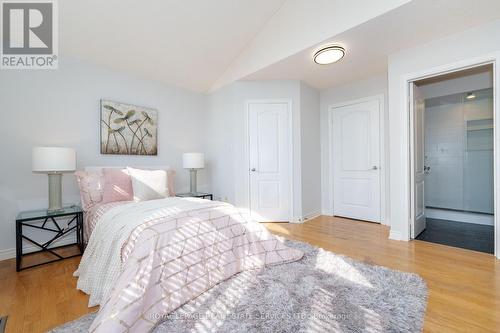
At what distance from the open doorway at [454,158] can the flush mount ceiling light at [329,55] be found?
41.0 inches

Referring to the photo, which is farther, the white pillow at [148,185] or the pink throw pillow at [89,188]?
the white pillow at [148,185]

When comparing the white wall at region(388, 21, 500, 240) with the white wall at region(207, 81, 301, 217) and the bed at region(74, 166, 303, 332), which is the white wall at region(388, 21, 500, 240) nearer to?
the white wall at region(207, 81, 301, 217)

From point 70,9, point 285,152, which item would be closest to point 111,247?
point 70,9

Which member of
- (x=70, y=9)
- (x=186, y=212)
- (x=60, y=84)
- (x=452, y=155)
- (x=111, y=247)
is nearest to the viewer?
(x=111, y=247)

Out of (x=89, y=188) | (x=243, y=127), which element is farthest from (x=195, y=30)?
(x=89, y=188)

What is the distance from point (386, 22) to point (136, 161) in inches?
141

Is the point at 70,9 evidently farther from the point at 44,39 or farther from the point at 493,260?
the point at 493,260

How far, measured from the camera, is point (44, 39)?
2600 mm

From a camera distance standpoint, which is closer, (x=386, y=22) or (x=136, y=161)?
(x=386, y=22)

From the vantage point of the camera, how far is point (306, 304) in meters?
1.55

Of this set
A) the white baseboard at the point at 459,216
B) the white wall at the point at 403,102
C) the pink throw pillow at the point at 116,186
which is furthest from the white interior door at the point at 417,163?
the pink throw pillow at the point at 116,186

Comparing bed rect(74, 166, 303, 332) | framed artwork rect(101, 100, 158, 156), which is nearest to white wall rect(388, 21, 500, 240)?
bed rect(74, 166, 303, 332)

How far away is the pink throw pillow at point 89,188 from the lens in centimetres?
264

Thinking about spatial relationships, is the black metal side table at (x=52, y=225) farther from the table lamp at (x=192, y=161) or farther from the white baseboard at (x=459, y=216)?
the white baseboard at (x=459, y=216)
